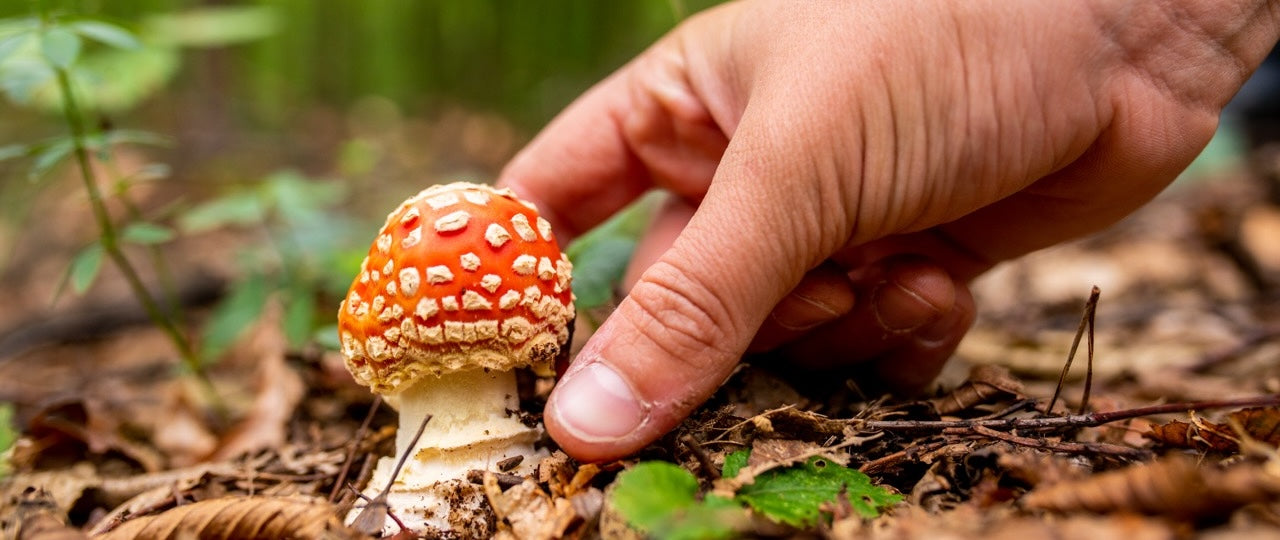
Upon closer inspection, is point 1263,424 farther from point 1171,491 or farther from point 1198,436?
Result: point 1171,491

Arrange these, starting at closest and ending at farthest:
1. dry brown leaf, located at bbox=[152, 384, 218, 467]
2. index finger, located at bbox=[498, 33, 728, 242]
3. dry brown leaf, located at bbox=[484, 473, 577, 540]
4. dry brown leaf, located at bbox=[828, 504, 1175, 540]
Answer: dry brown leaf, located at bbox=[828, 504, 1175, 540]
dry brown leaf, located at bbox=[484, 473, 577, 540]
index finger, located at bbox=[498, 33, 728, 242]
dry brown leaf, located at bbox=[152, 384, 218, 467]

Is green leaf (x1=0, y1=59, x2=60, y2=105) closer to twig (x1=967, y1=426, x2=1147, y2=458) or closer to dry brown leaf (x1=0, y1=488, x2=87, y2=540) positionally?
dry brown leaf (x1=0, y1=488, x2=87, y2=540)

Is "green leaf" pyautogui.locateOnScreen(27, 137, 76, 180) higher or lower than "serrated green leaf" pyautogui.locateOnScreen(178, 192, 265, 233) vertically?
higher

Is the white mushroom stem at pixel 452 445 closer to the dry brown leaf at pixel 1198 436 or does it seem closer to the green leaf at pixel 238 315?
the green leaf at pixel 238 315

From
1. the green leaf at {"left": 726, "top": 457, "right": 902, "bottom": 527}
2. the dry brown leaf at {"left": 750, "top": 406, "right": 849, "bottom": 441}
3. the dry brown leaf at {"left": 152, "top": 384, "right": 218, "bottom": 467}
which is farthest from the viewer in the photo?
the dry brown leaf at {"left": 152, "top": 384, "right": 218, "bottom": 467}

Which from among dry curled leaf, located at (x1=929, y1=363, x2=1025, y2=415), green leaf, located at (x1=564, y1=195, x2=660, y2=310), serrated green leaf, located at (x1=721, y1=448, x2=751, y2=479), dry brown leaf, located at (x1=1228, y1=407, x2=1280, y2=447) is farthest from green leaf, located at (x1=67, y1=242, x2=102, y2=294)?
dry brown leaf, located at (x1=1228, y1=407, x2=1280, y2=447)

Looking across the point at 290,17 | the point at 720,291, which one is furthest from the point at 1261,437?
the point at 290,17
